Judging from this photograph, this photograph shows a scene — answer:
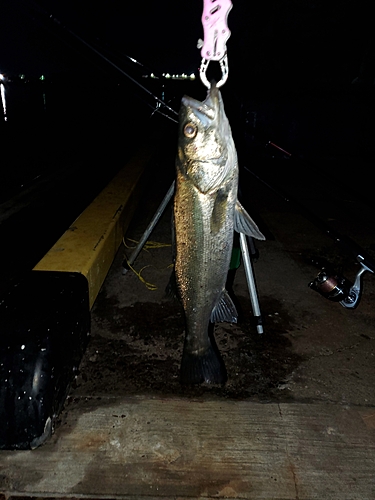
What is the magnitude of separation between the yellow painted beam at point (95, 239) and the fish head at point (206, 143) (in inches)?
57.3

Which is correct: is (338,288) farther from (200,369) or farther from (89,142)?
(89,142)

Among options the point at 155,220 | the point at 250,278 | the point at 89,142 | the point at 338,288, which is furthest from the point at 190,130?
the point at 89,142

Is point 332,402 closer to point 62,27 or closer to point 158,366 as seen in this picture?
point 158,366

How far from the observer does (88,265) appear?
10.6 feet

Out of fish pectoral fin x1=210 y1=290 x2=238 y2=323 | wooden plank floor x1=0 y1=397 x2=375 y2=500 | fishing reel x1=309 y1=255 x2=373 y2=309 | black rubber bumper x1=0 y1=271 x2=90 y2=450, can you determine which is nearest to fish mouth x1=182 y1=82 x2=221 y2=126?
fish pectoral fin x1=210 y1=290 x2=238 y2=323

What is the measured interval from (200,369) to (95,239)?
5.97 feet

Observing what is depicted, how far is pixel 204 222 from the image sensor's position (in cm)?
229

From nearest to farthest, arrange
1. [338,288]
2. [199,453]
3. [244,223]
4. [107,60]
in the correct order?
1. [199,453]
2. [244,223]
3. [338,288]
4. [107,60]

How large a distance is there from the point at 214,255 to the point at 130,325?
4.97 ft

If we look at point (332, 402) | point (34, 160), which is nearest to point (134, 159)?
point (34, 160)

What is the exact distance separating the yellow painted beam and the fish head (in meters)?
1.45

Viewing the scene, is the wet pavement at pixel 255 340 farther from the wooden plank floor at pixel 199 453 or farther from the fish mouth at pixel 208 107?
the fish mouth at pixel 208 107

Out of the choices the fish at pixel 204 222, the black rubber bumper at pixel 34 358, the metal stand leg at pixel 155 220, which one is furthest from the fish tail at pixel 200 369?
the metal stand leg at pixel 155 220

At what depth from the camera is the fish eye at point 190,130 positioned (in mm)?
2123
